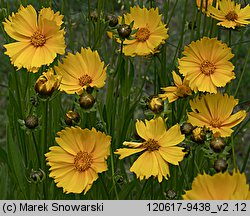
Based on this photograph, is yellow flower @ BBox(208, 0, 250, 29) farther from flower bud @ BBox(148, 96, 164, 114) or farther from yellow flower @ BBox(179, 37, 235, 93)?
flower bud @ BBox(148, 96, 164, 114)

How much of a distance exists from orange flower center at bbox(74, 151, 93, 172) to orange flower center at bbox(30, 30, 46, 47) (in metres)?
0.29

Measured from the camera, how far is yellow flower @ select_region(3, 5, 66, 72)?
1.16 m

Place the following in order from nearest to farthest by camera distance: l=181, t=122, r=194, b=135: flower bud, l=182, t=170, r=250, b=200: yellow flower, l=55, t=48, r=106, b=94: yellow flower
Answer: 1. l=182, t=170, r=250, b=200: yellow flower
2. l=181, t=122, r=194, b=135: flower bud
3. l=55, t=48, r=106, b=94: yellow flower

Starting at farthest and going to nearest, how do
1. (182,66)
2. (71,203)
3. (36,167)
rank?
(36,167), (182,66), (71,203)

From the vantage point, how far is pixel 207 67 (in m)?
1.15

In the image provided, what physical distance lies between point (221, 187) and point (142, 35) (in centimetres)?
61

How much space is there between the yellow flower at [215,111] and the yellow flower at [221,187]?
290 mm

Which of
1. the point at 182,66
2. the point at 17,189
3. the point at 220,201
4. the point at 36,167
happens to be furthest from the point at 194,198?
the point at 17,189

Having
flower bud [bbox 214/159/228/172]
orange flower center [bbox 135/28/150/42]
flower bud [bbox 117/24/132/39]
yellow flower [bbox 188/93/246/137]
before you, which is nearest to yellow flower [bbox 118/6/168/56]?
orange flower center [bbox 135/28/150/42]

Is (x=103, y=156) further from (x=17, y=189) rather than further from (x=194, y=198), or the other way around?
(x=17, y=189)

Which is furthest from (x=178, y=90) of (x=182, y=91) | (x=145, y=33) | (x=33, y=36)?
(x=33, y=36)

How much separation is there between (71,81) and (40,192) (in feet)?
0.78

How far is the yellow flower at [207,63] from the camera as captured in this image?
1125mm

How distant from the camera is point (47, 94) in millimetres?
1000
